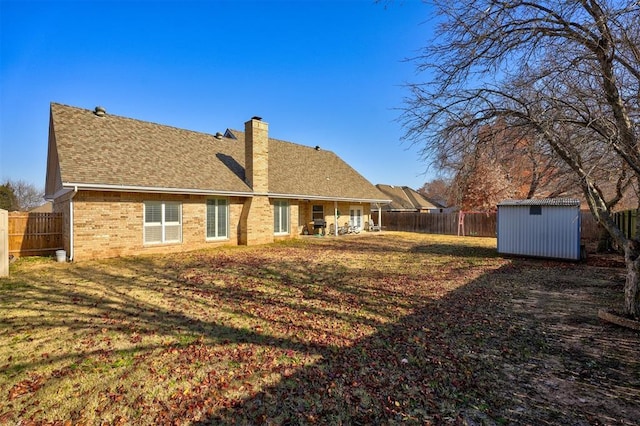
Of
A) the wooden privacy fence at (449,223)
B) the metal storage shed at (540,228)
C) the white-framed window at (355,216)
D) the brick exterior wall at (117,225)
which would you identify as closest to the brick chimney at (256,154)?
the brick exterior wall at (117,225)

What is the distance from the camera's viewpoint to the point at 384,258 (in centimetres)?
1224

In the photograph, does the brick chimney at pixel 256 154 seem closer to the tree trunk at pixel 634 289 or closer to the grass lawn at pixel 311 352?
the grass lawn at pixel 311 352

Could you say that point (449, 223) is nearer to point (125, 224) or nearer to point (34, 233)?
point (125, 224)

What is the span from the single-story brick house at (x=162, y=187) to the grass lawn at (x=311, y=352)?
3499mm

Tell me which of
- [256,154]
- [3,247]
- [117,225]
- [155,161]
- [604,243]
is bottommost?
[604,243]

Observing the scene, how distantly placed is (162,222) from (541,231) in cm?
1516

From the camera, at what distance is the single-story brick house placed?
1100 centimetres

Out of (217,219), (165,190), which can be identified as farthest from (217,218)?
(165,190)

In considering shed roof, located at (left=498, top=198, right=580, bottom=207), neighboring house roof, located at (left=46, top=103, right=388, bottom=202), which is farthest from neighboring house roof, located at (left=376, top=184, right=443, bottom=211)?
shed roof, located at (left=498, top=198, right=580, bottom=207)

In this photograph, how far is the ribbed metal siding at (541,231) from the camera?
11.3 metres

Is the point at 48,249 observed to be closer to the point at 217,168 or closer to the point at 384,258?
the point at 217,168

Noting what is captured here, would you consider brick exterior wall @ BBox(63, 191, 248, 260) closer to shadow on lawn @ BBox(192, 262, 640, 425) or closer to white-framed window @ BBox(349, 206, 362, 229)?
shadow on lawn @ BBox(192, 262, 640, 425)

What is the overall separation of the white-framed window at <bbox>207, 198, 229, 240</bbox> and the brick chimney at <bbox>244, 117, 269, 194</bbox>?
1770 millimetres

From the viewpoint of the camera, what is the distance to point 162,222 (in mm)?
12641
